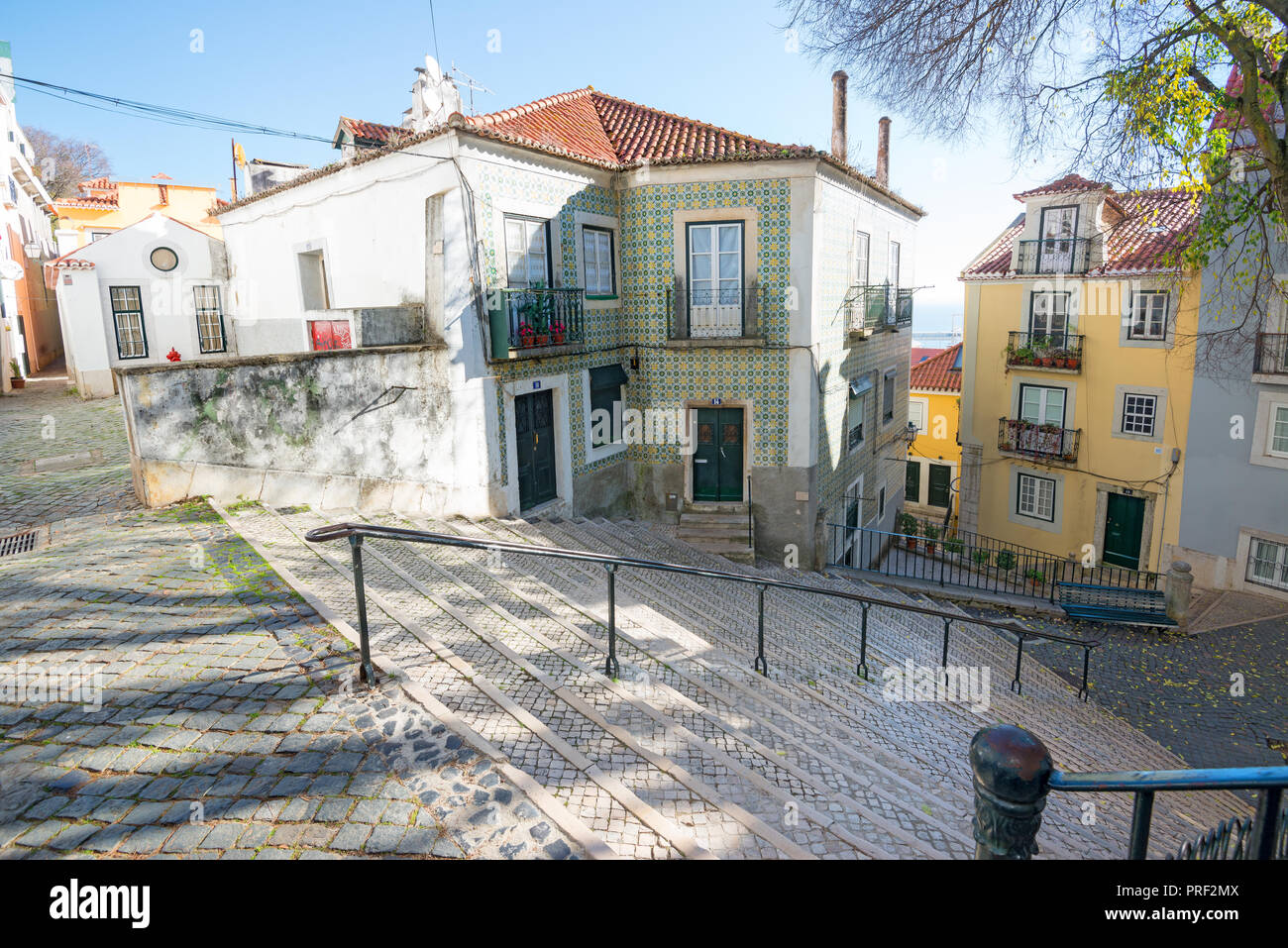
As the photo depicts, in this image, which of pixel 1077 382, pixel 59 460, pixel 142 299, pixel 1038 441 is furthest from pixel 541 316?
pixel 1077 382

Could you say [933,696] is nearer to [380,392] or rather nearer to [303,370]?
[380,392]

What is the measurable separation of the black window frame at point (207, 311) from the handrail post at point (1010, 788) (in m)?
20.9

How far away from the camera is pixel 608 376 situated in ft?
42.5

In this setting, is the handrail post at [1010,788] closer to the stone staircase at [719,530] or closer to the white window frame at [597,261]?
the stone staircase at [719,530]


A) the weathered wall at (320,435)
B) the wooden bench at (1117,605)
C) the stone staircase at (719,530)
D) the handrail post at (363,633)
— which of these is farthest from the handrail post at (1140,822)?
the wooden bench at (1117,605)

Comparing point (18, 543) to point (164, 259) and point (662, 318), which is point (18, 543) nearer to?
point (662, 318)

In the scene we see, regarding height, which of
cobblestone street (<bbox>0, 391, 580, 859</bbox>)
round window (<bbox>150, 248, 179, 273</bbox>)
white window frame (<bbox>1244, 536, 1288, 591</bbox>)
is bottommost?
white window frame (<bbox>1244, 536, 1288, 591</bbox>)

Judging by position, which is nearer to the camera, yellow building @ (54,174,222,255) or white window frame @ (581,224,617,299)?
white window frame @ (581,224,617,299)

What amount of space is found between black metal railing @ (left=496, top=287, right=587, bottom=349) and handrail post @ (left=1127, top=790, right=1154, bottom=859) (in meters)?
9.54

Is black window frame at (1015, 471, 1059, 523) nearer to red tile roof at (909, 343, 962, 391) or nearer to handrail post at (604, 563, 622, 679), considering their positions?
red tile roof at (909, 343, 962, 391)

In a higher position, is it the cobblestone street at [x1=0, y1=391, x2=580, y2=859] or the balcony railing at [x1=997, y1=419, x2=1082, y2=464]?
the cobblestone street at [x1=0, y1=391, x2=580, y2=859]

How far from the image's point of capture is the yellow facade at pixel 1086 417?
1648 centimetres

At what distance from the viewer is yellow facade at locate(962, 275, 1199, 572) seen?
1648 cm

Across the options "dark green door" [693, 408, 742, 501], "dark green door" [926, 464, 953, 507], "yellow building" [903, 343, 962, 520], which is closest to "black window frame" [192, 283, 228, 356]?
"dark green door" [693, 408, 742, 501]
